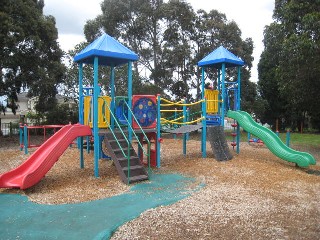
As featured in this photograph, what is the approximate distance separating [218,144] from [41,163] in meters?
5.71

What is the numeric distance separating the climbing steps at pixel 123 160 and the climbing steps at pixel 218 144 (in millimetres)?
3139

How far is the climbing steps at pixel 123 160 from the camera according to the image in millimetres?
7668

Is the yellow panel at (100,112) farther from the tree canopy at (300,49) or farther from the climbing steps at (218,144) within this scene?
the tree canopy at (300,49)

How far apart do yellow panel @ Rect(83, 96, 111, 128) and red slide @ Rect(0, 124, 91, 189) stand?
0.68m

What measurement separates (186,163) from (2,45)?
11.0 metres

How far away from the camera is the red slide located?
697 centimetres

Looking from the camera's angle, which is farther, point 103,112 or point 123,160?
point 103,112

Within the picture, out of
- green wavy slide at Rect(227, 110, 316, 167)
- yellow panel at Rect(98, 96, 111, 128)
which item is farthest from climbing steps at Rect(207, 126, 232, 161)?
yellow panel at Rect(98, 96, 111, 128)

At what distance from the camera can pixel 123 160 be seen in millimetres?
7914

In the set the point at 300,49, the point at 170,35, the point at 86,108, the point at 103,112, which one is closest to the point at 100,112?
the point at 103,112

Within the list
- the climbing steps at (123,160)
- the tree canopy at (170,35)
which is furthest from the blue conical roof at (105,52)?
the tree canopy at (170,35)

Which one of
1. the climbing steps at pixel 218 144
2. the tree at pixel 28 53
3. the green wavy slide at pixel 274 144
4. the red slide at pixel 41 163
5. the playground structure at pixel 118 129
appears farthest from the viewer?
the tree at pixel 28 53

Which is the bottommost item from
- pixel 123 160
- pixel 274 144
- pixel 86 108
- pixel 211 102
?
pixel 123 160

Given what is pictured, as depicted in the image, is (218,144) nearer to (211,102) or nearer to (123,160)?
(211,102)
